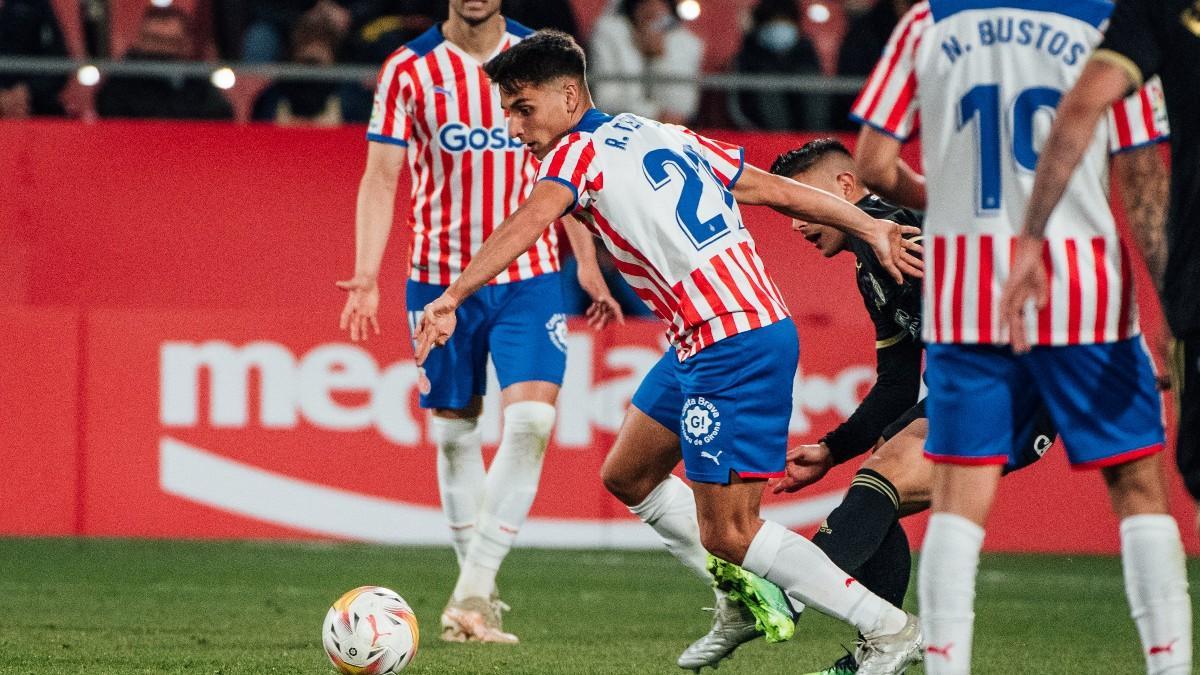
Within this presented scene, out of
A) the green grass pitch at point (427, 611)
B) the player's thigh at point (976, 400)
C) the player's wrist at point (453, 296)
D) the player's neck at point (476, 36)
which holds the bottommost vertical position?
the green grass pitch at point (427, 611)

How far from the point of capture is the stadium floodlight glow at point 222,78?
11.4m

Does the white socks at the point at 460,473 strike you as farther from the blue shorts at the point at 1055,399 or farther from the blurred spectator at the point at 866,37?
the blurred spectator at the point at 866,37

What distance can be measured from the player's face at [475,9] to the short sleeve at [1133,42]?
11.8 feet

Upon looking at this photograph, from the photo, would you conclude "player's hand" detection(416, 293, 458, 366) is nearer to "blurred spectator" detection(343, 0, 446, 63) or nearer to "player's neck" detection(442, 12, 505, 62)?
"player's neck" detection(442, 12, 505, 62)

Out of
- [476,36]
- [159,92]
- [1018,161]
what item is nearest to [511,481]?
[476,36]

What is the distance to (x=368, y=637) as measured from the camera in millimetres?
5566

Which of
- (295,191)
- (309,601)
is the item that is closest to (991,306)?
(309,601)

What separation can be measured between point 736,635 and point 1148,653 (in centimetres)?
168

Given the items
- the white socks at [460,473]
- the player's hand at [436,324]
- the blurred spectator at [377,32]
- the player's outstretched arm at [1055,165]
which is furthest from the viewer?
the blurred spectator at [377,32]

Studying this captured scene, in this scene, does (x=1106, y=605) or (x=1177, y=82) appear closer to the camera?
(x=1177, y=82)

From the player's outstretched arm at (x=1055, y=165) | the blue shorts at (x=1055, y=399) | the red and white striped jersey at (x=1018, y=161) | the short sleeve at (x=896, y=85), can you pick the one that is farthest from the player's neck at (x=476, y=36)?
the player's outstretched arm at (x=1055, y=165)

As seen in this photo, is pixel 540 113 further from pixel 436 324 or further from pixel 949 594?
pixel 949 594

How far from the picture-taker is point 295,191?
11.4 meters

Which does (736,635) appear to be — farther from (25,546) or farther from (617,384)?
(25,546)
